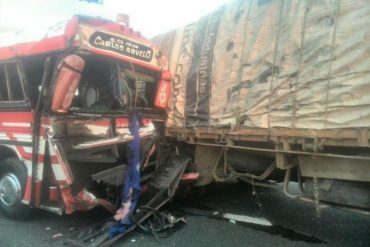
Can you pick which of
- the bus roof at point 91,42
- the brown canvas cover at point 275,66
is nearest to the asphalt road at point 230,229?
the brown canvas cover at point 275,66

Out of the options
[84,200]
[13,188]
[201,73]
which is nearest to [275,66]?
[201,73]

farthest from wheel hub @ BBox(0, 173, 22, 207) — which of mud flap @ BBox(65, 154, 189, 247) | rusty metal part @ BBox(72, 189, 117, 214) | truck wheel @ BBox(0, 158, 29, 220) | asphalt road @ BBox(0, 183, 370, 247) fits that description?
mud flap @ BBox(65, 154, 189, 247)

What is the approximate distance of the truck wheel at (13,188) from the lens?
5113 mm

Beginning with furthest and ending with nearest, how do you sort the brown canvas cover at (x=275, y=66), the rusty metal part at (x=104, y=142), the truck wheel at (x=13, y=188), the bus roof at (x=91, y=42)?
the truck wheel at (x=13, y=188) → the rusty metal part at (x=104, y=142) → the bus roof at (x=91, y=42) → the brown canvas cover at (x=275, y=66)

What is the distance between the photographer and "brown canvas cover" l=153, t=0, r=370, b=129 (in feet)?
12.2

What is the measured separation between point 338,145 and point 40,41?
3.64m

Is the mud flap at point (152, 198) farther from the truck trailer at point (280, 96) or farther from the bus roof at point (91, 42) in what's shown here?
the bus roof at point (91, 42)

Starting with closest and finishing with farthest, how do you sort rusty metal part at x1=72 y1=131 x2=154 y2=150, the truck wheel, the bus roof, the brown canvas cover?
the brown canvas cover
the bus roof
rusty metal part at x1=72 y1=131 x2=154 y2=150
the truck wheel

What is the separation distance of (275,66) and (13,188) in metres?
3.74

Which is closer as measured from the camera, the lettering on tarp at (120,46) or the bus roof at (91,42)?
the bus roof at (91,42)

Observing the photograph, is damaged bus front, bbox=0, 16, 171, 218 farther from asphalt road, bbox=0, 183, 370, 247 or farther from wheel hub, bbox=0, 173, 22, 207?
asphalt road, bbox=0, 183, 370, 247

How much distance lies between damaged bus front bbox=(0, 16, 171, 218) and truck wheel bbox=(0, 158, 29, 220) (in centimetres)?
1

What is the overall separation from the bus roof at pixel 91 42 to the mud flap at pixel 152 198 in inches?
57.9

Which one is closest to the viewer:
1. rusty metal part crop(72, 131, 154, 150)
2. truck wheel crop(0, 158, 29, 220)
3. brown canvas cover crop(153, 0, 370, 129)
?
brown canvas cover crop(153, 0, 370, 129)
